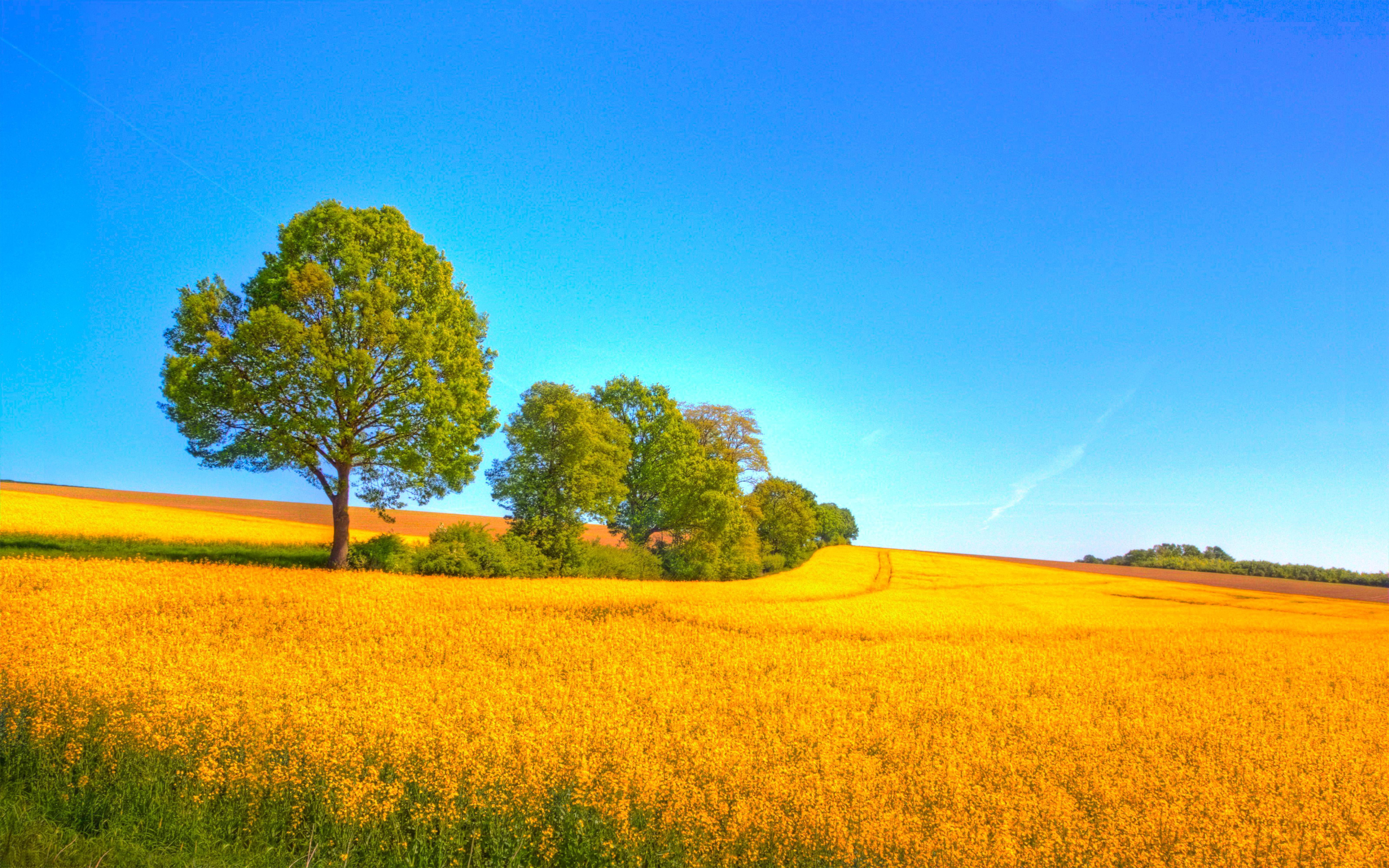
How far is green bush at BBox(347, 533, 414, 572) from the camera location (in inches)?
967

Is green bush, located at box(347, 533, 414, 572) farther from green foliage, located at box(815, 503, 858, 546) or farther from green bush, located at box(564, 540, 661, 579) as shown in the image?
green foliage, located at box(815, 503, 858, 546)

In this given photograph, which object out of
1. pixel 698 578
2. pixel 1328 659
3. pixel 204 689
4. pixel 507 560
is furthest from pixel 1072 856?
pixel 698 578

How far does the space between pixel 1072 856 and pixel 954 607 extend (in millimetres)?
19699

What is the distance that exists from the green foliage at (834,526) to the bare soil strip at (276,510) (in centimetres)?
2676

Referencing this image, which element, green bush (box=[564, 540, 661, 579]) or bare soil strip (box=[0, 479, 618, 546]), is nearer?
green bush (box=[564, 540, 661, 579])

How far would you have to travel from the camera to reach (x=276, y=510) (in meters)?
57.4

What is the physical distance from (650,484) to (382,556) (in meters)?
20.1

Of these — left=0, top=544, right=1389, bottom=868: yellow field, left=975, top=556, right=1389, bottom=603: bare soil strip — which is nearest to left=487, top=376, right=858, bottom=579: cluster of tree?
left=0, top=544, right=1389, bottom=868: yellow field

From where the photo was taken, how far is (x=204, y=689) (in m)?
9.16

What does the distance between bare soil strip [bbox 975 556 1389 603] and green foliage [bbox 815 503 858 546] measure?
62.4ft

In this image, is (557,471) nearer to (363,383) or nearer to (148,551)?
(363,383)

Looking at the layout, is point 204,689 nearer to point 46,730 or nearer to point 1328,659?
point 46,730

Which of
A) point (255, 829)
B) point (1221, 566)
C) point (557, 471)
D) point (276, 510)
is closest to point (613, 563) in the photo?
point (557, 471)

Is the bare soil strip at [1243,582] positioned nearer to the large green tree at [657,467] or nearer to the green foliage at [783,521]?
the green foliage at [783,521]
